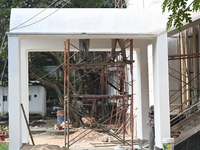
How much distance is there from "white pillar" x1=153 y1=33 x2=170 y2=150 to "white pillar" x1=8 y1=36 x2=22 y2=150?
141 inches

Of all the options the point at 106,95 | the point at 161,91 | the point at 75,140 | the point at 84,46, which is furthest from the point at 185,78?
the point at 75,140

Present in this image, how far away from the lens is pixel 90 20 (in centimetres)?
1019

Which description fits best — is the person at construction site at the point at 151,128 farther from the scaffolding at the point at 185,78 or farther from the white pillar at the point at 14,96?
the white pillar at the point at 14,96

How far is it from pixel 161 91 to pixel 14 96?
12.4 feet

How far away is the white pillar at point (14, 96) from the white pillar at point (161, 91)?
3569 millimetres

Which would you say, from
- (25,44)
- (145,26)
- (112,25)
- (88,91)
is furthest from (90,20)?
(88,91)

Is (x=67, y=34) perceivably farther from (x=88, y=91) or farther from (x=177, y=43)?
(x=88, y=91)

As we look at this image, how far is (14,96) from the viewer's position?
9.55m

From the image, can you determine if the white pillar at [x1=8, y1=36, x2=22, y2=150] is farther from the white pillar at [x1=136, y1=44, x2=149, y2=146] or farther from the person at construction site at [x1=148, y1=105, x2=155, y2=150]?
the white pillar at [x1=136, y1=44, x2=149, y2=146]

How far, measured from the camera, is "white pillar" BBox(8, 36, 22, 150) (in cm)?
944

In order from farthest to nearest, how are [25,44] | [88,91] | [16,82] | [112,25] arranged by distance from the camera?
1. [88,91]
2. [25,44]
3. [112,25]
4. [16,82]

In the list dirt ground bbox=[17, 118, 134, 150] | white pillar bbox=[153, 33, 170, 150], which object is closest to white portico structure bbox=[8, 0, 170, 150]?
white pillar bbox=[153, 33, 170, 150]

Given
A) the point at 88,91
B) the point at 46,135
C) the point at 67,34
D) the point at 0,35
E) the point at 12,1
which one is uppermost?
the point at 12,1

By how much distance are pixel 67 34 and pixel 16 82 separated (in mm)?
1803
